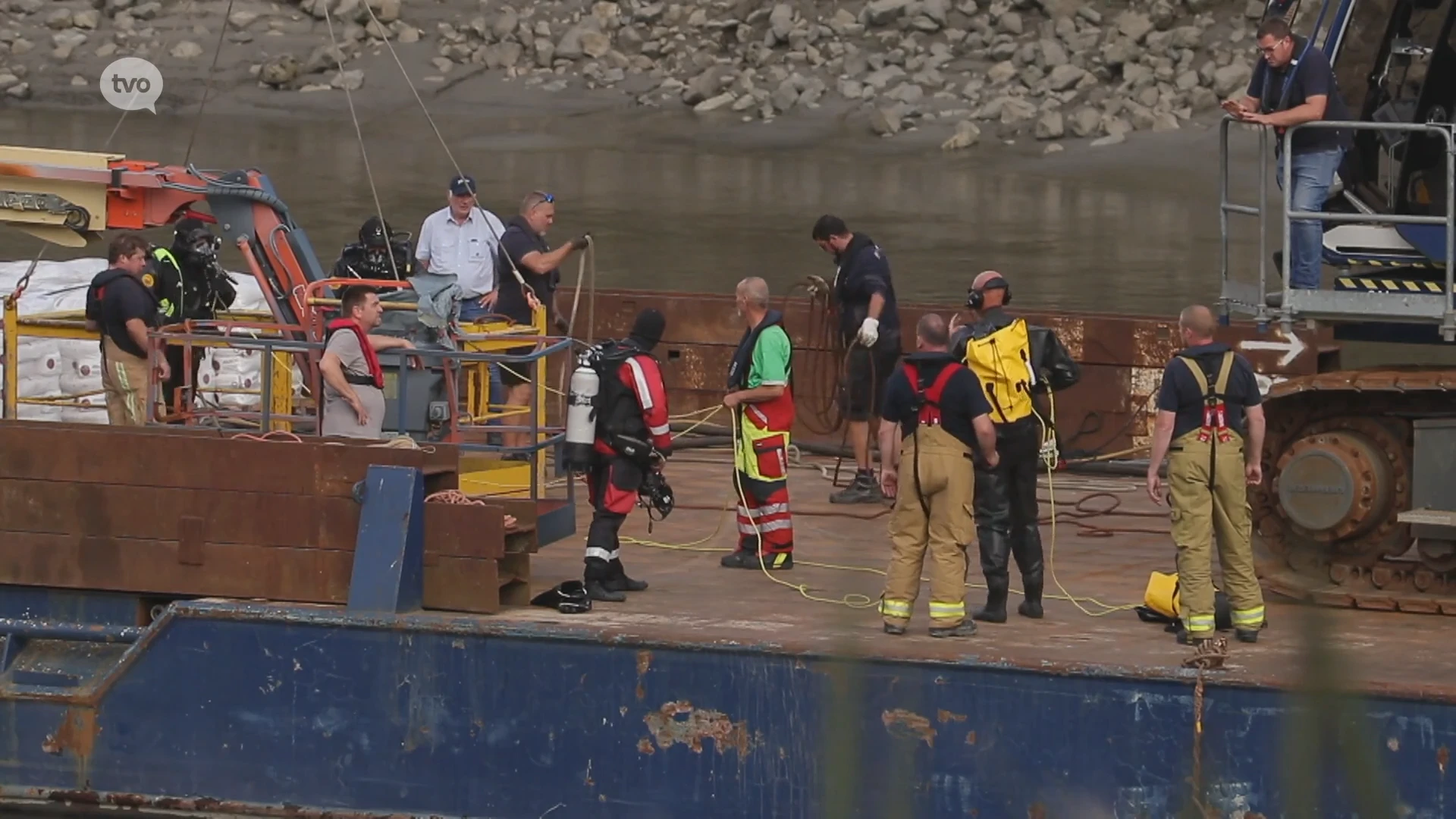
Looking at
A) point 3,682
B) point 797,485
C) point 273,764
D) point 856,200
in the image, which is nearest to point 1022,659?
point 273,764

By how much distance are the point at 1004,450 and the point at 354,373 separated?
120 inches

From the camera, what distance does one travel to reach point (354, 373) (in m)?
9.69

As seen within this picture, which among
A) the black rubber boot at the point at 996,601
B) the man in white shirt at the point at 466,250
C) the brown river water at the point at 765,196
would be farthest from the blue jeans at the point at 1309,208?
the brown river water at the point at 765,196

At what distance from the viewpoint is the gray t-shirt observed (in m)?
9.63

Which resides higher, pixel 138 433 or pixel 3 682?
pixel 138 433

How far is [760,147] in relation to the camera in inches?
1548

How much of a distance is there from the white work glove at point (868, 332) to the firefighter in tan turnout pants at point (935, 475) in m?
3.24

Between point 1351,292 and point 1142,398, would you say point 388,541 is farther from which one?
point 1142,398

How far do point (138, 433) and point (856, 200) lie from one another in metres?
26.4

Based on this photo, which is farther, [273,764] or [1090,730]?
[273,764]

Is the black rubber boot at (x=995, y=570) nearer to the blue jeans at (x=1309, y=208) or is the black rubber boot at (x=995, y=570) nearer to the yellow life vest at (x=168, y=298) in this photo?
the blue jeans at (x=1309, y=208)

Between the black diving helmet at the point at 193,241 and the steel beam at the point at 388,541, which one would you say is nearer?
the steel beam at the point at 388,541

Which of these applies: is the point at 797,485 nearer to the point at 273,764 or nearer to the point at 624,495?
the point at 624,495

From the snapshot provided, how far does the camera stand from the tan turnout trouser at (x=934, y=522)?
8617mm
